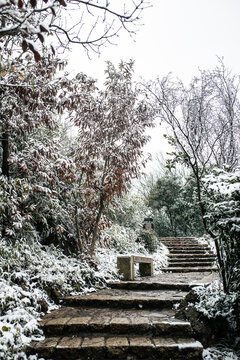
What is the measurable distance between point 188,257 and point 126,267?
15.4 ft

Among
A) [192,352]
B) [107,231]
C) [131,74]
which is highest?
[131,74]

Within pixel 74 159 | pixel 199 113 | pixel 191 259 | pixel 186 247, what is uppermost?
pixel 199 113

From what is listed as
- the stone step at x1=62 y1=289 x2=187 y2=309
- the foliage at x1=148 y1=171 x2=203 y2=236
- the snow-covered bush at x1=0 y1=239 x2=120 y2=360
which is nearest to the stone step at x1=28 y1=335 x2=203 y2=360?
the snow-covered bush at x1=0 y1=239 x2=120 y2=360

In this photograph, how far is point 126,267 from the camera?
5.22 metres

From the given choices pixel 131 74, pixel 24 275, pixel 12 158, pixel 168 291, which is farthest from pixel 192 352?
pixel 131 74

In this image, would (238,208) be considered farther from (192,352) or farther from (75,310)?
(75,310)

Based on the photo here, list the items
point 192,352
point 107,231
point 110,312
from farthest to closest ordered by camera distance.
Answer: point 107,231
point 110,312
point 192,352

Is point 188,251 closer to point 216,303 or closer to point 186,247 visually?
point 186,247

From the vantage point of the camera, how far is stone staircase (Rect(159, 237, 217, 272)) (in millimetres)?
7516

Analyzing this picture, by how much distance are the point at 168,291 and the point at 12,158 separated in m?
3.59

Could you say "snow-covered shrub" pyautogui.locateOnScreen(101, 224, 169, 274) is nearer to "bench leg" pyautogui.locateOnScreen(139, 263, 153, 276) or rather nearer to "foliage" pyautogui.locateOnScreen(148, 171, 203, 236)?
"bench leg" pyautogui.locateOnScreen(139, 263, 153, 276)

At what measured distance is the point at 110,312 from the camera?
325 cm

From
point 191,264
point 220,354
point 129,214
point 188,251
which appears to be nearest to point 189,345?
point 220,354

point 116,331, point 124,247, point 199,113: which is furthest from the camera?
point 124,247
